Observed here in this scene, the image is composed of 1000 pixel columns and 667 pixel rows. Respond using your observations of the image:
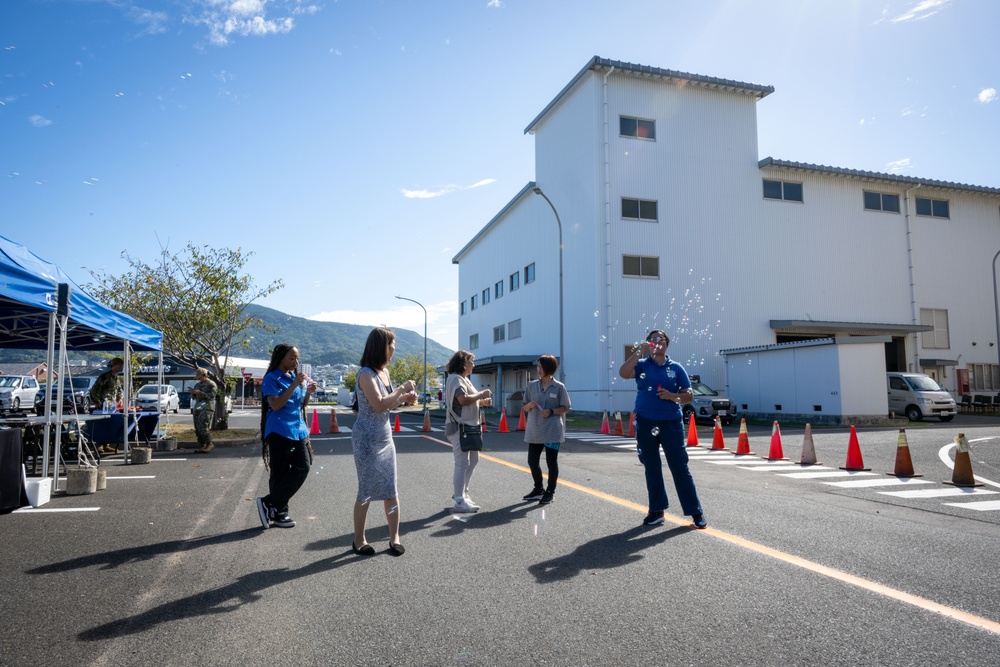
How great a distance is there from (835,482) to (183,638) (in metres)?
9.40

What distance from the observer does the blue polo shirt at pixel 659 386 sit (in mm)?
6469

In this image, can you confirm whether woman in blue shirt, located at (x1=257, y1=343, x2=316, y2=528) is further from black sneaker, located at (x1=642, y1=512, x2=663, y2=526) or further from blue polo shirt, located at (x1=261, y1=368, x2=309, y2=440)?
black sneaker, located at (x1=642, y1=512, x2=663, y2=526)

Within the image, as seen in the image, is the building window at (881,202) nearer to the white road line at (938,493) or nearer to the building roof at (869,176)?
the building roof at (869,176)

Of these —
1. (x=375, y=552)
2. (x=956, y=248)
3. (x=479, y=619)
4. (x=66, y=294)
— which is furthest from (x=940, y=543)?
(x=956, y=248)

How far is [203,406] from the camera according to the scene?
1421 centimetres

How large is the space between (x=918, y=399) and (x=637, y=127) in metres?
17.3

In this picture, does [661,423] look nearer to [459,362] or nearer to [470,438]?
[470,438]

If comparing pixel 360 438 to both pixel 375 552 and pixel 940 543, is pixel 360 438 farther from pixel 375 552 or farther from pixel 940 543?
pixel 940 543

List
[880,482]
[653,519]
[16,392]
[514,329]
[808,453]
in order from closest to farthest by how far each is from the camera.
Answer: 1. [653,519]
2. [880,482]
3. [808,453]
4. [16,392]
5. [514,329]

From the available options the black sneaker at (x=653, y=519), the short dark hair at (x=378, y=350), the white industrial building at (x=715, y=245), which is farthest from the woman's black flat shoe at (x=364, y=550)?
the white industrial building at (x=715, y=245)

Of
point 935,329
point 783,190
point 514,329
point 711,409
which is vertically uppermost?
point 783,190

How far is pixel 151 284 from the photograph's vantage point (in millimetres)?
20219

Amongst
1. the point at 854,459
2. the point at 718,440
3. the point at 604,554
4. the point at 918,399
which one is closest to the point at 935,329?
the point at 918,399

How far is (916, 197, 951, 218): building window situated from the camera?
38.8 meters
